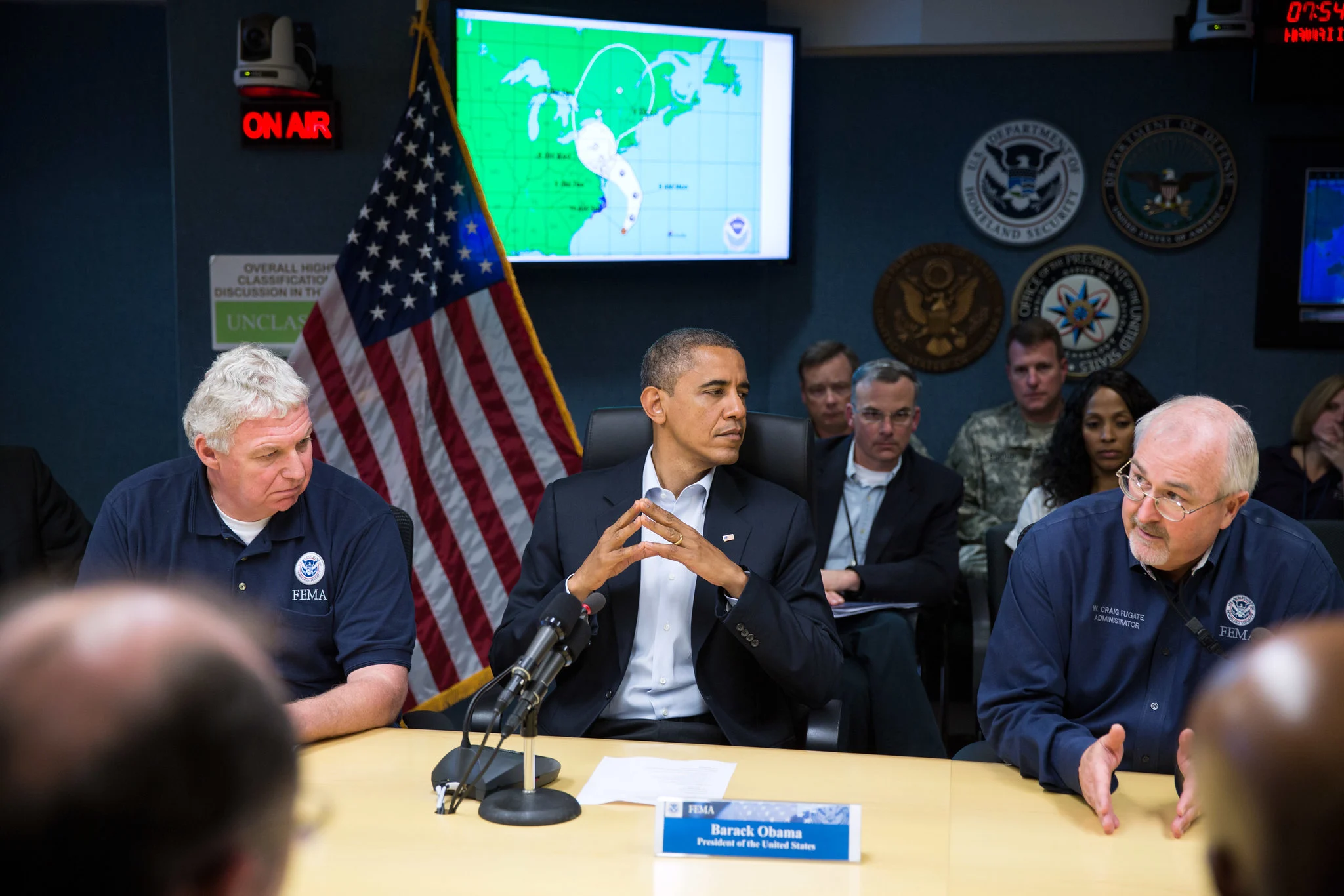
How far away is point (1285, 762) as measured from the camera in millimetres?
381

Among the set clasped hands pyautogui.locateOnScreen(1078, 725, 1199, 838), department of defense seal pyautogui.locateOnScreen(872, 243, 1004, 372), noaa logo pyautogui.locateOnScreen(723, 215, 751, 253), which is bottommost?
clasped hands pyautogui.locateOnScreen(1078, 725, 1199, 838)

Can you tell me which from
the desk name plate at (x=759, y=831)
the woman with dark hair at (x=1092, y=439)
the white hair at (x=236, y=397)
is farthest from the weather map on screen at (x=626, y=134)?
the desk name plate at (x=759, y=831)

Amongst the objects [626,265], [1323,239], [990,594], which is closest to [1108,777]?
[990,594]

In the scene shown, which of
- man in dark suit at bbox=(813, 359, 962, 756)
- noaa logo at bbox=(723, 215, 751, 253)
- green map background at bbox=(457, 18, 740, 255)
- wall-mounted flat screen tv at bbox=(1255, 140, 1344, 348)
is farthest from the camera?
wall-mounted flat screen tv at bbox=(1255, 140, 1344, 348)

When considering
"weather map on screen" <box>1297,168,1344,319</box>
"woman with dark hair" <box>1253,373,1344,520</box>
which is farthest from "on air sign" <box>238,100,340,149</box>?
"weather map on screen" <box>1297,168,1344,319</box>

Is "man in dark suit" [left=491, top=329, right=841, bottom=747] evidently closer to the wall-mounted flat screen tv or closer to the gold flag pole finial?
the gold flag pole finial

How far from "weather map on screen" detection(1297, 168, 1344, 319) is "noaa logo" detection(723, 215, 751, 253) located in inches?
83.5

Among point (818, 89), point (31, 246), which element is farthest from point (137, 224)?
point (818, 89)

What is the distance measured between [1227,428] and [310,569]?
1678 millimetres

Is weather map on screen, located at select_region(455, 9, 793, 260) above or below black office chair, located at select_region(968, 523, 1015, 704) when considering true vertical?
above

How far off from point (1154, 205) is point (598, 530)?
3.05 metres

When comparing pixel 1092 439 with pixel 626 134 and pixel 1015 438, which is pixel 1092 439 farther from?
pixel 626 134

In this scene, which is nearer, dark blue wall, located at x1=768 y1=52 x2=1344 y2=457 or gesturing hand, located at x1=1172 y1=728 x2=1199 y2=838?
gesturing hand, located at x1=1172 y1=728 x2=1199 y2=838

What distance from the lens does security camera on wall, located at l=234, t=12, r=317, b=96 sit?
12.2 feet
